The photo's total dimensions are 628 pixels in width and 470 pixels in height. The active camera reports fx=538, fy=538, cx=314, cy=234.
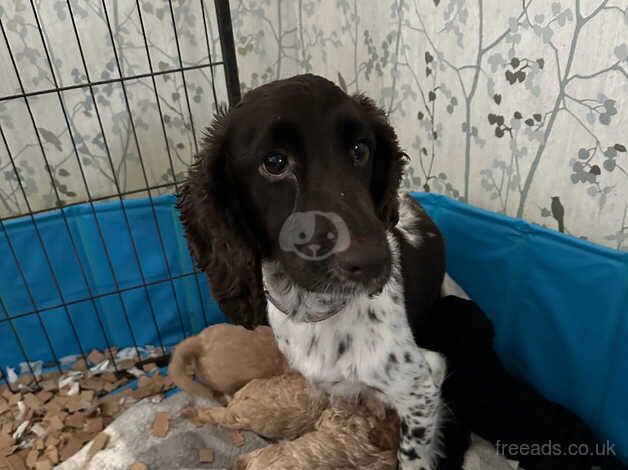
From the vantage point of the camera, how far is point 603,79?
4.41ft

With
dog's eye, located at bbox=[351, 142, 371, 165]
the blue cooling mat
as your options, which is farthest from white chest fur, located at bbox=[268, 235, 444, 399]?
the blue cooling mat

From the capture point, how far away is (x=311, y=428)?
176 centimetres

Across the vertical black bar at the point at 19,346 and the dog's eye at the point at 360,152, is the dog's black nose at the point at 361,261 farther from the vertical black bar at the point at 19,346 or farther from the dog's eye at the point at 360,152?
the vertical black bar at the point at 19,346

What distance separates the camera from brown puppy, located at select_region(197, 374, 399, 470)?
59.7 inches

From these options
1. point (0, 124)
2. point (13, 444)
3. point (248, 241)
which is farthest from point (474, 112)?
point (13, 444)

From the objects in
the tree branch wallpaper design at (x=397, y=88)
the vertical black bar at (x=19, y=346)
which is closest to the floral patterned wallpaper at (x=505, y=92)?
the tree branch wallpaper design at (x=397, y=88)

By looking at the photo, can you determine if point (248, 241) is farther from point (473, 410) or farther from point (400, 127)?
point (400, 127)

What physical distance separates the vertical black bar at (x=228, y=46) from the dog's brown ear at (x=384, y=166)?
595 millimetres

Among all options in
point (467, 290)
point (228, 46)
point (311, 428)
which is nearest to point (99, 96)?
point (228, 46)

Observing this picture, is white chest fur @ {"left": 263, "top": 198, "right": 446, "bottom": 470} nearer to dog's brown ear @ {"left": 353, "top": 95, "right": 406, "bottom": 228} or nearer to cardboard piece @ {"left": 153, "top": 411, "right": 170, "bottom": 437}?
dog's brown ear @ {"left": 353, "top": 95, "right": 406, "bottom": 228}

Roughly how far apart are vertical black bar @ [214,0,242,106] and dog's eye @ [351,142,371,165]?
68cm

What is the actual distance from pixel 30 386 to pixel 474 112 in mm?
2033

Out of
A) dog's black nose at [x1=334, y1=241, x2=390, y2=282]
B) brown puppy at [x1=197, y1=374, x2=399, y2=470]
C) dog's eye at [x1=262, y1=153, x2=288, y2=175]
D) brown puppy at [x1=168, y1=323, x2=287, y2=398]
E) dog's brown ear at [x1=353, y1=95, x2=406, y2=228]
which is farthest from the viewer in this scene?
brown puppy at [x1=168, y1=323, x2=287, y2=398]

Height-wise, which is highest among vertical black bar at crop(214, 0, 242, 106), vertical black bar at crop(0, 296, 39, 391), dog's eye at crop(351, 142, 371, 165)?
vertical black bar at crop(214, 0, 242, 106)
